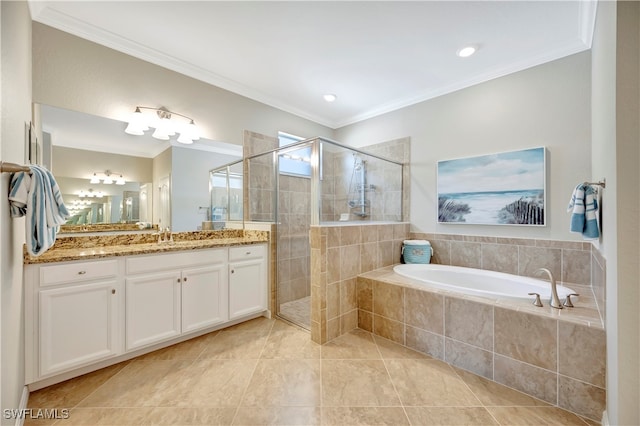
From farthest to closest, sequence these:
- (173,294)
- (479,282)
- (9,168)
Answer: (479,282)
(173,294)
(9,168)

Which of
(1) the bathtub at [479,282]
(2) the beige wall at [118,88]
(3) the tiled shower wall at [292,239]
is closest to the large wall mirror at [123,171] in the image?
(2) the beige wall at [118,88]

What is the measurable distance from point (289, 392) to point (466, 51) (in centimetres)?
307

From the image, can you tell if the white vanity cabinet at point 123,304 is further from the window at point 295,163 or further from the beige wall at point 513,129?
the beige wall at point 513,129

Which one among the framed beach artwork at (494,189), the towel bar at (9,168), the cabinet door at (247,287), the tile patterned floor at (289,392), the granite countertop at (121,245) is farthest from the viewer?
the cabinet door at (247,287)

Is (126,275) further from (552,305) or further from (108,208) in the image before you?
(552,305)

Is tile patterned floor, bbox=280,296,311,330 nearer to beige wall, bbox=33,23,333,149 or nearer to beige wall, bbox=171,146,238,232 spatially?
beige wall, bbox=171,146,238,232

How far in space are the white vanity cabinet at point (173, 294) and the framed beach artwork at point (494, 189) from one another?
8.19 ft

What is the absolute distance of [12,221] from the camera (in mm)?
1360

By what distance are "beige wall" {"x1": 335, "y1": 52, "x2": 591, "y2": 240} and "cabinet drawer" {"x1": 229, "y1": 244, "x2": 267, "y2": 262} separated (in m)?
1.88

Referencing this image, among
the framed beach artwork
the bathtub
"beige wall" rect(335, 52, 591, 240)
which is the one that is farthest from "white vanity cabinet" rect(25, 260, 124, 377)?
the framed beach artwork

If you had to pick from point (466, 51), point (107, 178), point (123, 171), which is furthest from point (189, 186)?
point (466, 51)

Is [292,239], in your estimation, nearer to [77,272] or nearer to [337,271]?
[337,271]

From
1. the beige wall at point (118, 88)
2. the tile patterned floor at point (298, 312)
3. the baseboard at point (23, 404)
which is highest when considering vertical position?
the beige wall at point (118, 88)

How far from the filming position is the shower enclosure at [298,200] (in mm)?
2777
